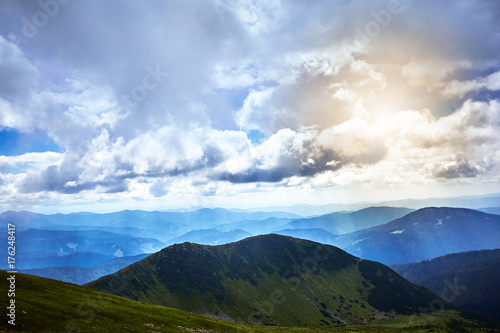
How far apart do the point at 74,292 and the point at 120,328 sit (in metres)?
25.8

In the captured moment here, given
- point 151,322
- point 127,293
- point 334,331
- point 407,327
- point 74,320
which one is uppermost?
point 74,320

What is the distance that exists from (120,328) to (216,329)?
34054mm

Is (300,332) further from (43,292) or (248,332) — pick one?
(43,292)

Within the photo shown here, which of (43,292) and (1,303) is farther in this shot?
(43,292)

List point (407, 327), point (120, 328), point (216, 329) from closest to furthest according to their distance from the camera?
1. point (120, 328)
2. point (216, 329)
3. point (407, 327)

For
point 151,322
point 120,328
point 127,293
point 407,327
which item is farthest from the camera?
point 407,327

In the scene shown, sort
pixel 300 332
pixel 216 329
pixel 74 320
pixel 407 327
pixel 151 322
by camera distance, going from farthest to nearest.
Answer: pixel 407 327
pixel 300 332
pixel 216 329
pixel 151 322
pixel 74 320

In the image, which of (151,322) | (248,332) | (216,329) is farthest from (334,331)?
(151,322)

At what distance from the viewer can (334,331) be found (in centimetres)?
15412

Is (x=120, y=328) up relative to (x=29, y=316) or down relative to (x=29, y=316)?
down

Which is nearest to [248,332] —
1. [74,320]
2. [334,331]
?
[74,320]

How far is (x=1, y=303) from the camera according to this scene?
46406mm

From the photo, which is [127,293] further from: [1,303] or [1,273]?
[1,303]

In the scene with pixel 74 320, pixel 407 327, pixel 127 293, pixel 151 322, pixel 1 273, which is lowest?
pixel 407 327
